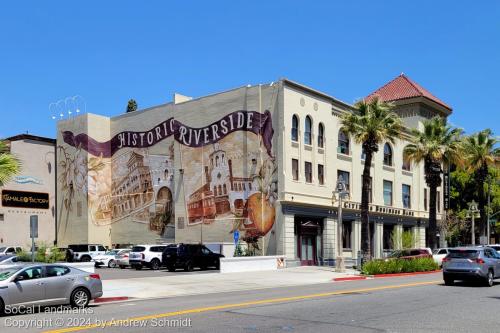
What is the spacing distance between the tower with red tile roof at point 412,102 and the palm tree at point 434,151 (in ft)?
34.3

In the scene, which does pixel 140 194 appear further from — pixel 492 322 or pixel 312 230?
pixel 492 322

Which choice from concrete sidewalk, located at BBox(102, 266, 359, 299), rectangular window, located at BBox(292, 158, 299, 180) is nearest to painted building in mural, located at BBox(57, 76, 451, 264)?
rectangular window, located at BBox(292, 158, 299, 180)

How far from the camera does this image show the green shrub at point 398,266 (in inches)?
1292

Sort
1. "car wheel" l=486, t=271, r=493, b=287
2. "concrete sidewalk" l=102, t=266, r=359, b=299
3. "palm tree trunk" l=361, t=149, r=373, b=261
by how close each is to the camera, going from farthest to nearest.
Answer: "palm tree trunk" l=361, t=149, r=373, b=261
"car wheel" l=486, t=271, r=493, b=287
"concrete sidewalk" l=102, t=266, r=359, b=299

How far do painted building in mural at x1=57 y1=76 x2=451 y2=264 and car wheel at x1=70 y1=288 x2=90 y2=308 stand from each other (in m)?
22.8

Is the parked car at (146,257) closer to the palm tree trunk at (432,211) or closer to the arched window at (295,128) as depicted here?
the arched window at (295,128)

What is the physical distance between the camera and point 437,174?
43.7 metres

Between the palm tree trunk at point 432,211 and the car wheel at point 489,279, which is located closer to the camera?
the car wheel at point 489,279

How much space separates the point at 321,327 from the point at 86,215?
41.2m

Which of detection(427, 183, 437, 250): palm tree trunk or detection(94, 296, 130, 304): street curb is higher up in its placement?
detection(427, 183, 437, 250): palm tree trunk

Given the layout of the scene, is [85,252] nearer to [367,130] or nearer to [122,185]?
[122,185]

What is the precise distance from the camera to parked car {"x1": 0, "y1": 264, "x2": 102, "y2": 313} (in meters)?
15.5

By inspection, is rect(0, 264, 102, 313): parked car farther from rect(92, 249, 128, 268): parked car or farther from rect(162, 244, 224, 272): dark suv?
rect(92, 249, 128, 268): parked car

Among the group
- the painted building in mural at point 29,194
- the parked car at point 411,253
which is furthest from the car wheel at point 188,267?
the painted building in mural at point 29,194
